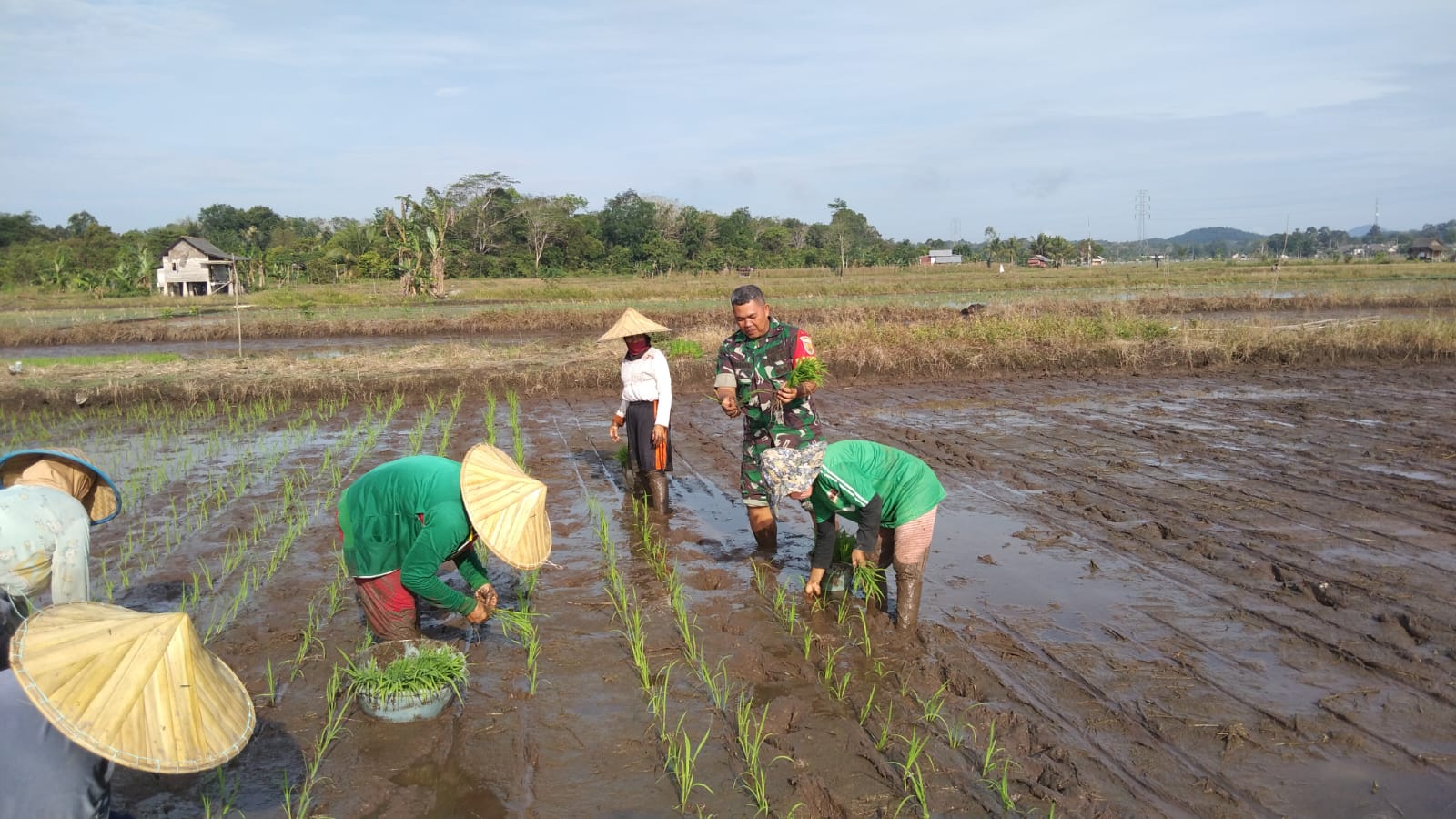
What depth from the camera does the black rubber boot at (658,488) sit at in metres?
6.20

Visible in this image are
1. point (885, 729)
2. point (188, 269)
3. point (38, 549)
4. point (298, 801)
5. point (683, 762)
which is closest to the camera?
point (38, 549)

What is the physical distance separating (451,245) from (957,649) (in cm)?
3915

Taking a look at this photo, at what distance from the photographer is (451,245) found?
3994 centimetres

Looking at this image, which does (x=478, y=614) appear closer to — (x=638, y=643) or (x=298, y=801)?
Answer: (x=638, y=643)

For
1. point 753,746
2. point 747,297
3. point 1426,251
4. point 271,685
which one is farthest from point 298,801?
point 1426,251

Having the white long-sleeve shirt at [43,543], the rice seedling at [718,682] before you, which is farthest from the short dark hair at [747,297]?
the white long-sleeve shirt at [43,543]

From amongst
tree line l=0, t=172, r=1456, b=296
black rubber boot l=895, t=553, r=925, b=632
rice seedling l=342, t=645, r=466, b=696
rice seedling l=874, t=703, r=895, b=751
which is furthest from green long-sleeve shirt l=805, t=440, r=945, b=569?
tree line l=0, t=172, r=1456, b=296

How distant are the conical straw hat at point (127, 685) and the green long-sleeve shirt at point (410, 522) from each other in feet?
4.06

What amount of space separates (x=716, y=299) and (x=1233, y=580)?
23242 mm

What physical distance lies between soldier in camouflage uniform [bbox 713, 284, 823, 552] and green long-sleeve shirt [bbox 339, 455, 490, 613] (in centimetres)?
166

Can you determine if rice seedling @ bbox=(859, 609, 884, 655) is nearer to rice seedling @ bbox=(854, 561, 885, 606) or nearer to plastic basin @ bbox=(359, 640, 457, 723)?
rice seedling @ bbox=(854, 561, 885, 606)

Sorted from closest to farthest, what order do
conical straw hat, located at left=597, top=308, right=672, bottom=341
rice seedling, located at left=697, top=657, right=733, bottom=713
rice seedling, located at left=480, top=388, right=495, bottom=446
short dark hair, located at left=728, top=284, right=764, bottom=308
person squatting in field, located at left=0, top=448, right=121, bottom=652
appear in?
person squatting in field, located at left=0, top=448, right=121, bottom=652
rice seedling, located at left=697, top=657, right=733, bottom=713
short dark hair, located at left=728, top=284, right=764, bottom=308
conical straw hat, located at left=597, top=308, right=672, bottom=341
rice seedling, located at left=480, top=388, right=495, bottom=446

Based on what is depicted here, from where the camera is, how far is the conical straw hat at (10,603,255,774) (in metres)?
1.87

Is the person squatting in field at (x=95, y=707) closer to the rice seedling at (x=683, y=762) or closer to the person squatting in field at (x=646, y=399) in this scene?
the rice seedling at (x=683, y=762)
